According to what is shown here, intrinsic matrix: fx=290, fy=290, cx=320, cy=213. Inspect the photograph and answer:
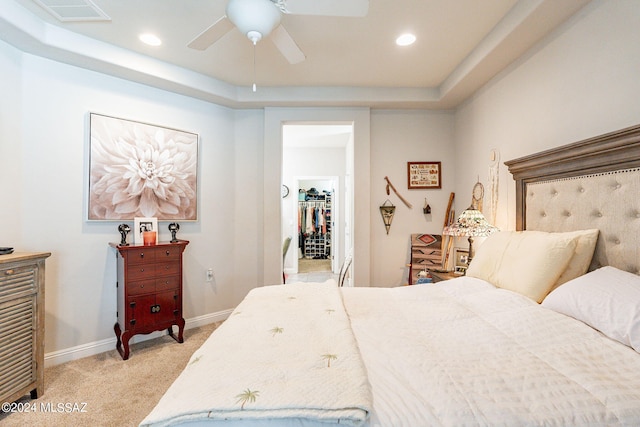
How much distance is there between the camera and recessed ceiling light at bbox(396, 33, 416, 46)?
2.25 metres

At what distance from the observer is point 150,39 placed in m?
2.29

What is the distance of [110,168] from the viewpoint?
2.57 m

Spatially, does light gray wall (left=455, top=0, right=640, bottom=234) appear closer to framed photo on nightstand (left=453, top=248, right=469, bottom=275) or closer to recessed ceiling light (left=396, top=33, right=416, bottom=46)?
framed photo on nightstand (left=453, top=248, right=469, bottom=275)

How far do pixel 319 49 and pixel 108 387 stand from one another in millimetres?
3010

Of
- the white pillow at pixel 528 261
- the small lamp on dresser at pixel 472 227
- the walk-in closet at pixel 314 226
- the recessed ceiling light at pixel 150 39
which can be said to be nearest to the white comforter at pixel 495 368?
the white pillow at pixel 528 261

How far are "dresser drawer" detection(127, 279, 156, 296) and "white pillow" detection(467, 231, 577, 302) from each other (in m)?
2.60

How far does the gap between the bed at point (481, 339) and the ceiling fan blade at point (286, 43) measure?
1588 millimetres

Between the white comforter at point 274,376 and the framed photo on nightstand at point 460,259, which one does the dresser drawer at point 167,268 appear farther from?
the framed photo on nightstand at point 460,259

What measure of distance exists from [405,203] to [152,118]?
286 centimetres

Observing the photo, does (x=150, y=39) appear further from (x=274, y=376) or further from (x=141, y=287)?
(x=274, y=376)

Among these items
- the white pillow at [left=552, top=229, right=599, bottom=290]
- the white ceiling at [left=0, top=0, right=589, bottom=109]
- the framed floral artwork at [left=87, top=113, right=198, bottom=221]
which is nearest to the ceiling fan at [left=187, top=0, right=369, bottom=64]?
the white ceiling at [left=0, top=0, right=589, bottom=109]

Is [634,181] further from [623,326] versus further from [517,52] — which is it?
[517,52]

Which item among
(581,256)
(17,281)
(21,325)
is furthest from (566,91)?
(21,325)

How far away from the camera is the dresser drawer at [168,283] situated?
2.58 meters
